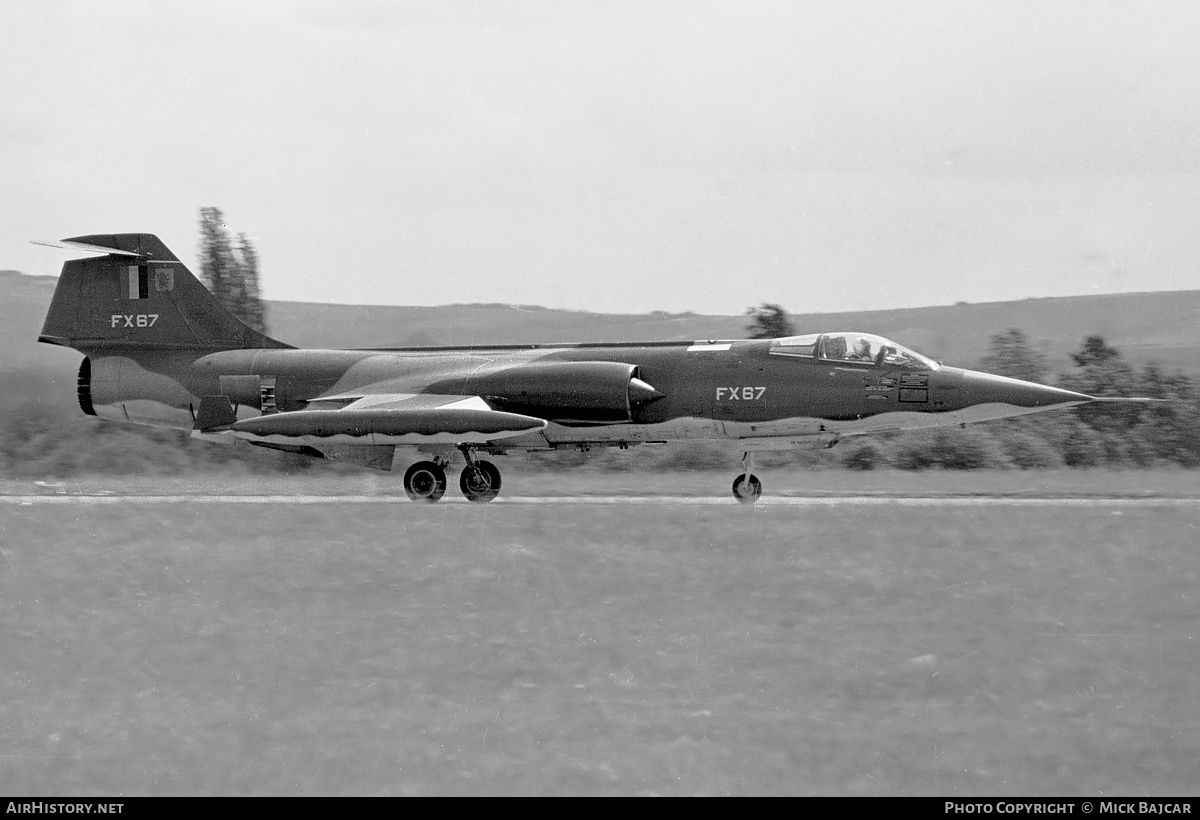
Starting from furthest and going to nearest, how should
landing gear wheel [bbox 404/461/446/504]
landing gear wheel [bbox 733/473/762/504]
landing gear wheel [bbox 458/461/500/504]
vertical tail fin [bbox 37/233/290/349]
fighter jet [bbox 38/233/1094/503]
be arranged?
vertical tail fin [bbox 37/233/290/349]
landing gear wheel [bbox 458/461/500/504]
landing gear wheel [bbox 404/461/446/504]
landing gear wheel [bbox 733/473/762/504]
fighter jet [bbox 38/233/1094/503]

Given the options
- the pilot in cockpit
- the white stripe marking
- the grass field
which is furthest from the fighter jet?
the grass field

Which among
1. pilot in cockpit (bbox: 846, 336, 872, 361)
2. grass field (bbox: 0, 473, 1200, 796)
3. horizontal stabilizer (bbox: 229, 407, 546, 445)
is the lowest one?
grass field (bbox: 0, 473, 1200, 796)

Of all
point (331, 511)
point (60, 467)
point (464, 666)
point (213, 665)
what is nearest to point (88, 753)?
point (213, 665)

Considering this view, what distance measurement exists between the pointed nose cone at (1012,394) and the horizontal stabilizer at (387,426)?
5.63 meters

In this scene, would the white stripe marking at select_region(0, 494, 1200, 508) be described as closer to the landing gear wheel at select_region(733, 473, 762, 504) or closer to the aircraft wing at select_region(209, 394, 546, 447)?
the landing gear wheel at select_region(733, 473, 762, 504)

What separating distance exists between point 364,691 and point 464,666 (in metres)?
0.71

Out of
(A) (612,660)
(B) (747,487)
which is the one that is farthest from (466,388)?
(A) (612,660)

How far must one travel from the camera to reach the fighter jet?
1742 cm

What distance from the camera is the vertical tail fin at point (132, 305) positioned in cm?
2091

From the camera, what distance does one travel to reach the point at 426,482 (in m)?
18.6

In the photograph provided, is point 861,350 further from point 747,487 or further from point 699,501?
point 699,501

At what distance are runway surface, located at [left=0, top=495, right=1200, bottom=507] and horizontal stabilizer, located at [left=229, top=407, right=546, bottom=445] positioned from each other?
3.03ft

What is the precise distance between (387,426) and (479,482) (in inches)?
86.0

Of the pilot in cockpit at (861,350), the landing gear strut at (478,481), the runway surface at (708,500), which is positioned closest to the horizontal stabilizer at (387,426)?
the runway surface at (708,500)
